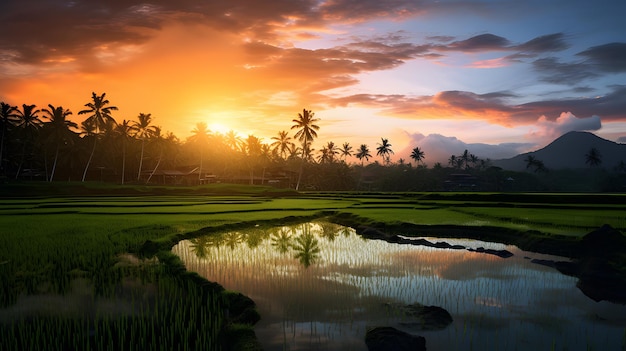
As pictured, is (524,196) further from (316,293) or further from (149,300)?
(149,300)

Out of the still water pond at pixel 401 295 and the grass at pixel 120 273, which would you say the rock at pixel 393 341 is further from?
the grass at pixel 120 273

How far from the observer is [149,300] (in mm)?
8320

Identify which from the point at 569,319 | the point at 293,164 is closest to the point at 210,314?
the point at 569,319

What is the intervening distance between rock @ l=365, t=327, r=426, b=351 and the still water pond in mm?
340

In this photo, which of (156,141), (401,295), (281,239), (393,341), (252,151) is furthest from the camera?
(252,151)

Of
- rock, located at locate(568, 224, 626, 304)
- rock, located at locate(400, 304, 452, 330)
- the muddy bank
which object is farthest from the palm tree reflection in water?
rock, located at locate(568, 224, 626, 304)

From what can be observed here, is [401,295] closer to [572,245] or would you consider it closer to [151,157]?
[572,245]

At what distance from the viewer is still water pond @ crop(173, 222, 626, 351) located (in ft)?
22.7

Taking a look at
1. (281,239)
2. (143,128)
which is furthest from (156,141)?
(281,239)

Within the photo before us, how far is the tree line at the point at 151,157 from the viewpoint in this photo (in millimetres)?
57719

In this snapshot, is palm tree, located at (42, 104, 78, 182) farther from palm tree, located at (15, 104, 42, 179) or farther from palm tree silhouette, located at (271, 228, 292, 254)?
palm tree silhouette, located at (271, 228, 292, 254)

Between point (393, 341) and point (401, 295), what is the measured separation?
319 cm

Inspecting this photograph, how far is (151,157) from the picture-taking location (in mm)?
71812

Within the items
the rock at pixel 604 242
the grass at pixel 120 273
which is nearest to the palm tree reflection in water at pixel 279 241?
the grass at pixel 120 273
